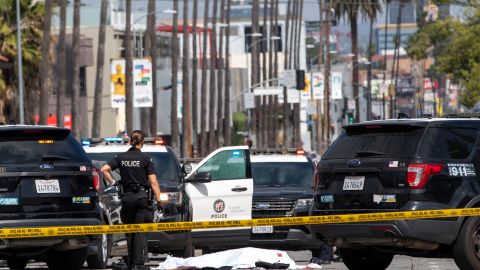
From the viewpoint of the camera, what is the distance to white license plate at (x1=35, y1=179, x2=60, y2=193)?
16188 mm

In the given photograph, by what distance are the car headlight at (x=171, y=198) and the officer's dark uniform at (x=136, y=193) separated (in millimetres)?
3078

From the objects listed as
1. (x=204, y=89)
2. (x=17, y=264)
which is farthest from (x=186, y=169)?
(x=204, y=89)

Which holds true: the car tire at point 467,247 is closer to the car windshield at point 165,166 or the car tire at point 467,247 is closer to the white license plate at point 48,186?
the white license plate at point 48,186

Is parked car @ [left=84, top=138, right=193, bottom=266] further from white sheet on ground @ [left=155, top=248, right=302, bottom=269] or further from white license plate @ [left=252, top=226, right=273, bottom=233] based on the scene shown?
white sheet on ground @ [left=155, top=248, right=302, bottom=269]

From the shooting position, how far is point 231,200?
2259cm

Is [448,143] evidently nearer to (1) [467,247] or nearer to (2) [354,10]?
(1) [467,247]

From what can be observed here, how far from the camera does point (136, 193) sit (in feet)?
57.4

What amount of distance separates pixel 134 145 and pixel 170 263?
4.96ft

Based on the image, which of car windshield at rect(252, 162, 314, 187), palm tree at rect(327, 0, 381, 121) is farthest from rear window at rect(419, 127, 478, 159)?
palm tree at rect(327, 0, 381, 121)

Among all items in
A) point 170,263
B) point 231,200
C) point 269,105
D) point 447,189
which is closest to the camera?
point 447,189

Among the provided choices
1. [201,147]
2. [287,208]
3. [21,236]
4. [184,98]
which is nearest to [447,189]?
[21,236]

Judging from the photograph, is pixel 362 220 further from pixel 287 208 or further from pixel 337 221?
pixel 287 208

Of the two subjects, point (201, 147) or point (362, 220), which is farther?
point (201, 147)

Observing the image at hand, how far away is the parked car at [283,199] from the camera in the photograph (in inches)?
882
